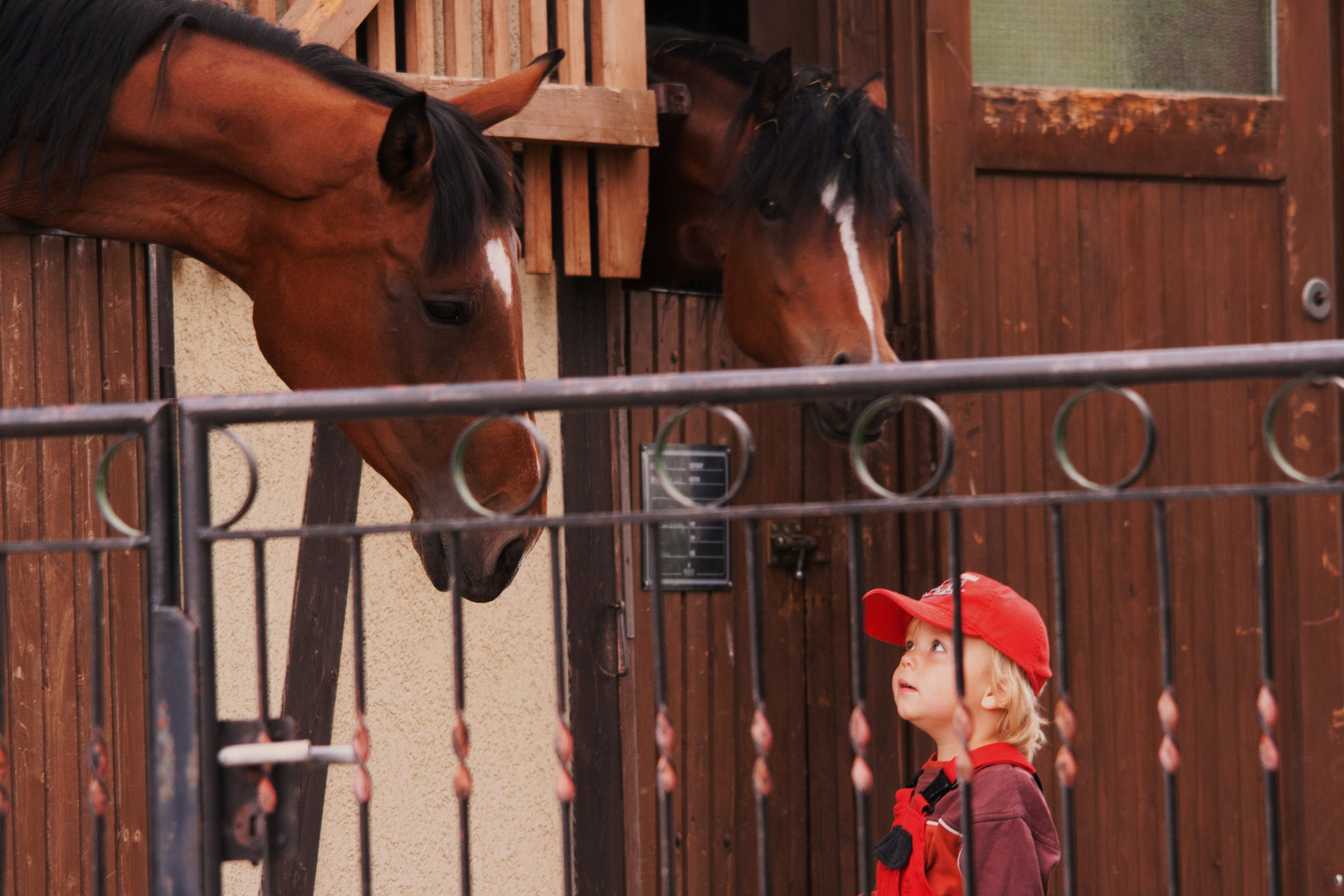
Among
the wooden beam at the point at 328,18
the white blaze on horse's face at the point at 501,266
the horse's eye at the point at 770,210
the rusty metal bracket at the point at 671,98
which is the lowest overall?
the white blaze on horse's face at the point at 501,266

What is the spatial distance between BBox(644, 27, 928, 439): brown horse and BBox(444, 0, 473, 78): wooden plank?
2.42 ft

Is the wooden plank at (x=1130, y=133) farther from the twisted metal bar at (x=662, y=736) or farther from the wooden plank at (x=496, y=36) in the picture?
the twisted metal bar at (x=662, y=736)

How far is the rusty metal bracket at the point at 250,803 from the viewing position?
1881 mm

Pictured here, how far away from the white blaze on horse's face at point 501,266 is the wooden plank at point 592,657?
1121 mm

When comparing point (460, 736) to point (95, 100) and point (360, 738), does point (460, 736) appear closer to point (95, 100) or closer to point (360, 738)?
point (360, 738)

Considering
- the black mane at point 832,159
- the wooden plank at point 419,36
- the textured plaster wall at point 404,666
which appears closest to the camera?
the textured plaster wall at point 404,666

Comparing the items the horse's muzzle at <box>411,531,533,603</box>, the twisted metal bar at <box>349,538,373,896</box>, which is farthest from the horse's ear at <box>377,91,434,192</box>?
the twisted metal bar at <box>349,538,373,896</box>

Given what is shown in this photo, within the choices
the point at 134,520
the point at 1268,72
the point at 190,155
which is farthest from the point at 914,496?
the point at 1268,72

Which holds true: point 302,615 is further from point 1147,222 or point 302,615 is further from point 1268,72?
point 1268,72

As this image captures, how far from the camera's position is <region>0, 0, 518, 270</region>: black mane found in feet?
9.70

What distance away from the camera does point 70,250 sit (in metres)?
3.54

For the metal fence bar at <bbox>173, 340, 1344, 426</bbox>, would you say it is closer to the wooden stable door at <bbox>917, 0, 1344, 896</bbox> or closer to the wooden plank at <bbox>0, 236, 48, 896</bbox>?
the wooden plank at <bbox>0, 236, 48, 896</bbox>

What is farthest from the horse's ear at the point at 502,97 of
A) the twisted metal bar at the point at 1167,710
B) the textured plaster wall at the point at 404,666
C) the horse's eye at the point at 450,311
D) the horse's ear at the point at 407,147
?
the twisted metal bar at the point at 1167,710

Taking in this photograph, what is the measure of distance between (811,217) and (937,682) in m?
1.67
